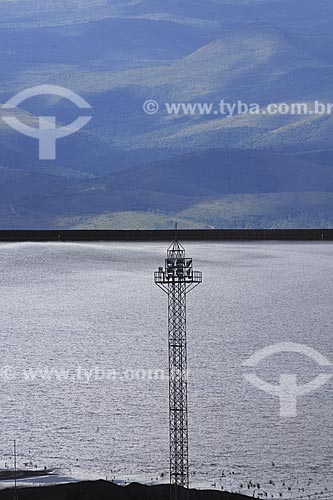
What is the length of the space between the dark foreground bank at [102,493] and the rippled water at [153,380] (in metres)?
2.31

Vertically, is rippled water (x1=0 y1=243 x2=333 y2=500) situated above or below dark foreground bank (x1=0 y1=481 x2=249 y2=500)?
above

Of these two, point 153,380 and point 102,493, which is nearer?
point 102,493

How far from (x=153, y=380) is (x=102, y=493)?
20.1 m

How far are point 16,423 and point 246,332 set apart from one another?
97.1ft

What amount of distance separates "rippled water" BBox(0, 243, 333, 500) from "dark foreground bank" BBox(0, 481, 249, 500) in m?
2.31

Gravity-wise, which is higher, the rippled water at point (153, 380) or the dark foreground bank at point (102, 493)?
the rippled water at point (153, 380)

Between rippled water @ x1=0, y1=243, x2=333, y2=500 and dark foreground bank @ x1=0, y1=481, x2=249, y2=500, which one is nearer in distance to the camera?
dark foreground bank @ x1=0, y1=481, x2=249, y2=500

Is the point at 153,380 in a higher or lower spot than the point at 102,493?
higher

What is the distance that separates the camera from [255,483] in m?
33.1

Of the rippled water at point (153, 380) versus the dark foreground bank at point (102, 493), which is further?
the rippled water at point (153, 380)

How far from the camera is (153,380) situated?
49844mm

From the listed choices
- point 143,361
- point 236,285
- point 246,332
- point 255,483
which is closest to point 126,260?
point 236,285

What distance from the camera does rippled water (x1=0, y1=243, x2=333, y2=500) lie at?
1390 inches

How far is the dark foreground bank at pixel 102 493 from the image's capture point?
29.6 metres
